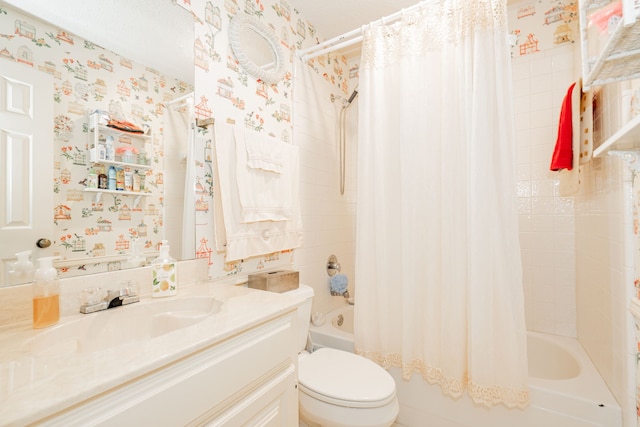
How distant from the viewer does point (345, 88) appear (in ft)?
8.18

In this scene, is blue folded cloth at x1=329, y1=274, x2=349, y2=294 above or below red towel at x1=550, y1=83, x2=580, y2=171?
below

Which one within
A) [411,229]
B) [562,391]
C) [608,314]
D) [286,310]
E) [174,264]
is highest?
[411,229]

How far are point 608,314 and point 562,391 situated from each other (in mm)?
372

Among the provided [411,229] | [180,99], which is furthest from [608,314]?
[180,99]

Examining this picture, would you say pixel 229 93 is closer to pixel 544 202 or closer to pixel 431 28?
pixel 431 28

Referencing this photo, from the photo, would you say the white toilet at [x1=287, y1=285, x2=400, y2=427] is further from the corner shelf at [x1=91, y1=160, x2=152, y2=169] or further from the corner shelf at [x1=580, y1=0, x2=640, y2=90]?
the corner shelf at [x1=580, y1=0, x2=640, y2=90]

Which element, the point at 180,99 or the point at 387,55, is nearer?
the point at 180,99

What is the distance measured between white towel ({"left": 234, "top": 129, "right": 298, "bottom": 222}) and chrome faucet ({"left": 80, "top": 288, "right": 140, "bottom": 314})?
1.72 feet

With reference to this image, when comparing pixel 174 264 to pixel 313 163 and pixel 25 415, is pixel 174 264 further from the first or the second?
pixel 313 163

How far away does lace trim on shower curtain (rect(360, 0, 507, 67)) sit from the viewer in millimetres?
1244

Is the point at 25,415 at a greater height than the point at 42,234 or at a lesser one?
lesser

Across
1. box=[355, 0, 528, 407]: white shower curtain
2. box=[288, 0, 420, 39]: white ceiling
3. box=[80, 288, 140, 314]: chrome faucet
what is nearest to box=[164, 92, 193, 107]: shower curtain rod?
box=[80, 288, 140, 314]: chrome faucet

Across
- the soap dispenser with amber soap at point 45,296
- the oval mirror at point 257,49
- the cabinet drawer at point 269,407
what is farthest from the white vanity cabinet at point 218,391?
the oval mirror at point 257,49

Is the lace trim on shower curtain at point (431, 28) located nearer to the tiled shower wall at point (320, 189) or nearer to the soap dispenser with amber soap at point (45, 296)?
the tiled shower wall at point (320, 189)
